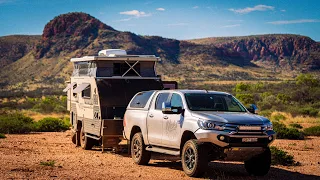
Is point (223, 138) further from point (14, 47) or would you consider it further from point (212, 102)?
point (14, 47)

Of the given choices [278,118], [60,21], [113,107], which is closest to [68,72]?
[60,21]

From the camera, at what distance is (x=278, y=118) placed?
112ft

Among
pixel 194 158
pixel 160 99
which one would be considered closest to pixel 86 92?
pixel 160 99

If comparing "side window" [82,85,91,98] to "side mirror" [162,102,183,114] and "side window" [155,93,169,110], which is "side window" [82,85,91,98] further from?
"side mirror" [162,102,183,114]

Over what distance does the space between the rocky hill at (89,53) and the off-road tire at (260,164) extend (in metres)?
74.3

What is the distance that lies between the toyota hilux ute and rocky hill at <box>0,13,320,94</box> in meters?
72.4

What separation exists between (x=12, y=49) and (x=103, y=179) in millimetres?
125430

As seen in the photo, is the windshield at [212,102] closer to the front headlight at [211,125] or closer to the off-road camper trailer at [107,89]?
the front headlight at [211,125]

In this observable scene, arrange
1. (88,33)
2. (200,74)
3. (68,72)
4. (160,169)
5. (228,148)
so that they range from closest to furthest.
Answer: (228,148), (160,169), (68,72), (200,74), (88,33)

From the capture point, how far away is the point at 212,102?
1262cm

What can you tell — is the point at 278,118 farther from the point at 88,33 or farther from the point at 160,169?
the point at 88,33

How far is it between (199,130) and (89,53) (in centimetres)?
9176

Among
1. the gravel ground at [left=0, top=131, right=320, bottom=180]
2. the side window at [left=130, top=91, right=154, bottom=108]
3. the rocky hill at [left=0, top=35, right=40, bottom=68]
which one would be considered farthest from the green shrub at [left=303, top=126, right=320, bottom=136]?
the rocky hill at [left=0, top=35, right=40, bottom=68]

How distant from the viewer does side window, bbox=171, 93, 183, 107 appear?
41.5ft
